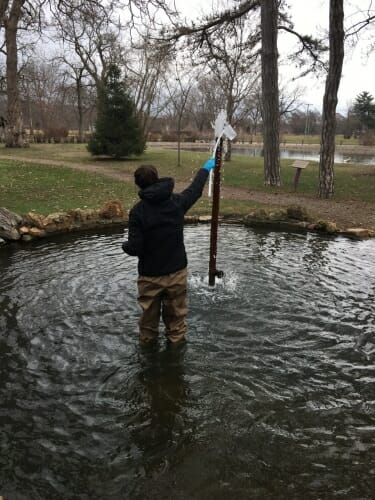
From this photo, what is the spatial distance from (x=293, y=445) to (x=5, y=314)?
368cm

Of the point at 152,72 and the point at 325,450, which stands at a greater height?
the point at 152,72

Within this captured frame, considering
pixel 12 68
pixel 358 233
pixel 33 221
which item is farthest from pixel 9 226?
pixel 12 68

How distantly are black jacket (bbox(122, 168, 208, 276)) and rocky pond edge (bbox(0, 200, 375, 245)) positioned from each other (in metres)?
5.19

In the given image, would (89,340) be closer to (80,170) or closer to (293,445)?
A: (293,445)

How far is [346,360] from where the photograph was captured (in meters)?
4.09

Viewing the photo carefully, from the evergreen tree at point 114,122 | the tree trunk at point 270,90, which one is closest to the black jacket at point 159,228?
the tree trunk at point 270,90

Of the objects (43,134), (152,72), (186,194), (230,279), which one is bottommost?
(230,279)

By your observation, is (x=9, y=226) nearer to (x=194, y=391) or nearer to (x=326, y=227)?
(x=194, y=391)

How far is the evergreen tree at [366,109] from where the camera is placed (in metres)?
53.0

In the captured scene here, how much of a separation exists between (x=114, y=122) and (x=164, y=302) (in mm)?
19906

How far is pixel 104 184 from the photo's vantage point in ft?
47.4

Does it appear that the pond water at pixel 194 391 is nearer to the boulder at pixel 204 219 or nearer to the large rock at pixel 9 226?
the large rock at pixel 9 226

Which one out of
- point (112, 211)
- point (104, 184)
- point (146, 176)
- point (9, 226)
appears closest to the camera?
point (146, 176)

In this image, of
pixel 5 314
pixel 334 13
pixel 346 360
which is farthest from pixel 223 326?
pixel 334 13
